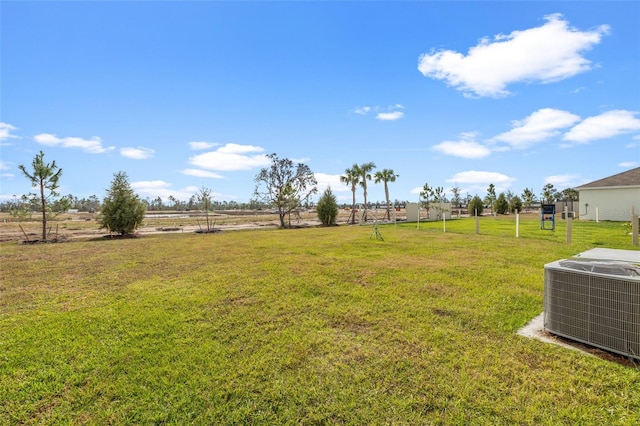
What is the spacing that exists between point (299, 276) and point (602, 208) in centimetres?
2591

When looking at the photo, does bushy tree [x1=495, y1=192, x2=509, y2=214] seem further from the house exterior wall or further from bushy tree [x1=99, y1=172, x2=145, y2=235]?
bushy tree [x1=99, y1=172, x2=145, y2=235]

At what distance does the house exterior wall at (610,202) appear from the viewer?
19.8 meters

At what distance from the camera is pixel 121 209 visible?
16578 mm

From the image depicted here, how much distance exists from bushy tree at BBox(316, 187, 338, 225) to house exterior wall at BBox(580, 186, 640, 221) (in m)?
18.6

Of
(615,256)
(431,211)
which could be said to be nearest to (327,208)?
(431,211)

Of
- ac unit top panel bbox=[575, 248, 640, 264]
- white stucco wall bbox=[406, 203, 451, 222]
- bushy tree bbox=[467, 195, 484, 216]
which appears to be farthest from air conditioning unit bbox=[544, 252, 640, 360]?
bushy tree bbox=[467, 195, 484, 216]

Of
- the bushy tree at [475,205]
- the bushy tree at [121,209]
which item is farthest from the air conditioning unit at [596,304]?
the bushy tree at [475,205]

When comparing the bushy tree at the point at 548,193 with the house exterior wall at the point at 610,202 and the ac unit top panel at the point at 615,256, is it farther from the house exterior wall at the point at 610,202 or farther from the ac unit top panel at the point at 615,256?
the ac unit top panel at the point at 615,256

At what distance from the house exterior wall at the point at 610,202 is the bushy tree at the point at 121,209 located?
3035 centimetres

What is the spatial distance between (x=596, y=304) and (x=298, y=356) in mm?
2871

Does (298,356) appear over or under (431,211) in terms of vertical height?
under

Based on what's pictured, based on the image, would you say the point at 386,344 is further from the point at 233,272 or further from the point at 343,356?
the point at 233,272

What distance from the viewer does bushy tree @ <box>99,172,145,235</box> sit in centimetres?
1638

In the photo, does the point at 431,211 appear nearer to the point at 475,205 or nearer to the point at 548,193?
the point at 475,205
